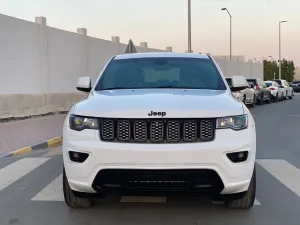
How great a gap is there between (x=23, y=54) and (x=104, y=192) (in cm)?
1370

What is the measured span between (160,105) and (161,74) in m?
1.59

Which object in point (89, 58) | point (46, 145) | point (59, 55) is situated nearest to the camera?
point (46, 145)

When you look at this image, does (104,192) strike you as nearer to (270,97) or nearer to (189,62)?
(189,62)

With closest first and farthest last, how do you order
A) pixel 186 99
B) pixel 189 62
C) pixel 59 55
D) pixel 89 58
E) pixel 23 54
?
pixel 186 99, pixel 189 62, pixel 23 54, pixel 59 55, pixel 89 58

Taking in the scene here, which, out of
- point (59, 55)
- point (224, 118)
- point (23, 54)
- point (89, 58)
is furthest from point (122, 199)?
point (89, 58)

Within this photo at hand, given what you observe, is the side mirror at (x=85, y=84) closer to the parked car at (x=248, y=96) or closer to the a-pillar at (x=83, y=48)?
the a-pillar at (x=83, y=48)

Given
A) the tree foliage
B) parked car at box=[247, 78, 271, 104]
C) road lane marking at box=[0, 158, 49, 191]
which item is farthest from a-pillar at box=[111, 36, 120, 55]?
the tree foliage

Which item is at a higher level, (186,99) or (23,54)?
(23,54)

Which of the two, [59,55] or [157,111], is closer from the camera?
[157,111]

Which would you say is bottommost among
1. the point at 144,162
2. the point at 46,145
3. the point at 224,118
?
the point at 46,145

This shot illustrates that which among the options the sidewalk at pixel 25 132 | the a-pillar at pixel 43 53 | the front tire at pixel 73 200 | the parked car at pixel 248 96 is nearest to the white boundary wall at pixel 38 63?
the a-pillar at pixel 43 53

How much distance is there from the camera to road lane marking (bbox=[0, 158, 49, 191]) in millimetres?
7146

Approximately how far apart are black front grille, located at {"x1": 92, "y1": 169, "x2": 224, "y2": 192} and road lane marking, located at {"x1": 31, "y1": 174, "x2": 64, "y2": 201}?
1.56m

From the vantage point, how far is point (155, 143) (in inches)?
178
